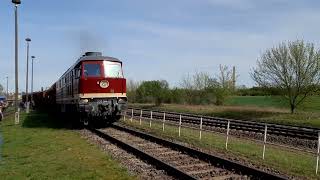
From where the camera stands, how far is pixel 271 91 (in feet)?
147

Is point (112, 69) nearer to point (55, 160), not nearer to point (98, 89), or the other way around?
point (98, 89)

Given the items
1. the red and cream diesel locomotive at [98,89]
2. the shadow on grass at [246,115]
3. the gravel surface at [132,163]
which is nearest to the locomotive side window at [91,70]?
the red and cream diesel locomotive at [98,89]

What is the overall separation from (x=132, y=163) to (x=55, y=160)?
2469mm

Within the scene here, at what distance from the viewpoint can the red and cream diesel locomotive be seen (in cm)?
2331

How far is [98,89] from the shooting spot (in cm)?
2373

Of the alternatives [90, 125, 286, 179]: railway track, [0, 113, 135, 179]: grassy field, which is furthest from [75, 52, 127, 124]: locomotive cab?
[90, 125, 286, 179]: railway track

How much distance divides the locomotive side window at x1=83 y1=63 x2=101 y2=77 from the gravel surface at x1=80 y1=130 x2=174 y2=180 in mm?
5976

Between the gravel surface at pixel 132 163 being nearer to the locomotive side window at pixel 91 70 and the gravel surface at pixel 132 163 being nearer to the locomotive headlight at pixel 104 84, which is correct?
the locomotive headlight at pixel 104 84

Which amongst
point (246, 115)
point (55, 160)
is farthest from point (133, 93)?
point (55, 160)

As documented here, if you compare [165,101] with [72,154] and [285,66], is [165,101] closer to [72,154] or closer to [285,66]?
[285,66]

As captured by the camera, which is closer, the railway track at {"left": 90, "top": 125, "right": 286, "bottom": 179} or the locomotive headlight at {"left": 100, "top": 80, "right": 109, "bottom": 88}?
the railway track at {"left": 90, "top": 125, "right": 286, "bottom": 179}

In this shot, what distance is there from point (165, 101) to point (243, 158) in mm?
62010

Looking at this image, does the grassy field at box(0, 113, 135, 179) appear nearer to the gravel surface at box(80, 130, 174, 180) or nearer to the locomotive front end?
the gravel surface at box(80, 130, 174, 180)

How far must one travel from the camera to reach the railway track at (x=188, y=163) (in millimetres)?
10477
